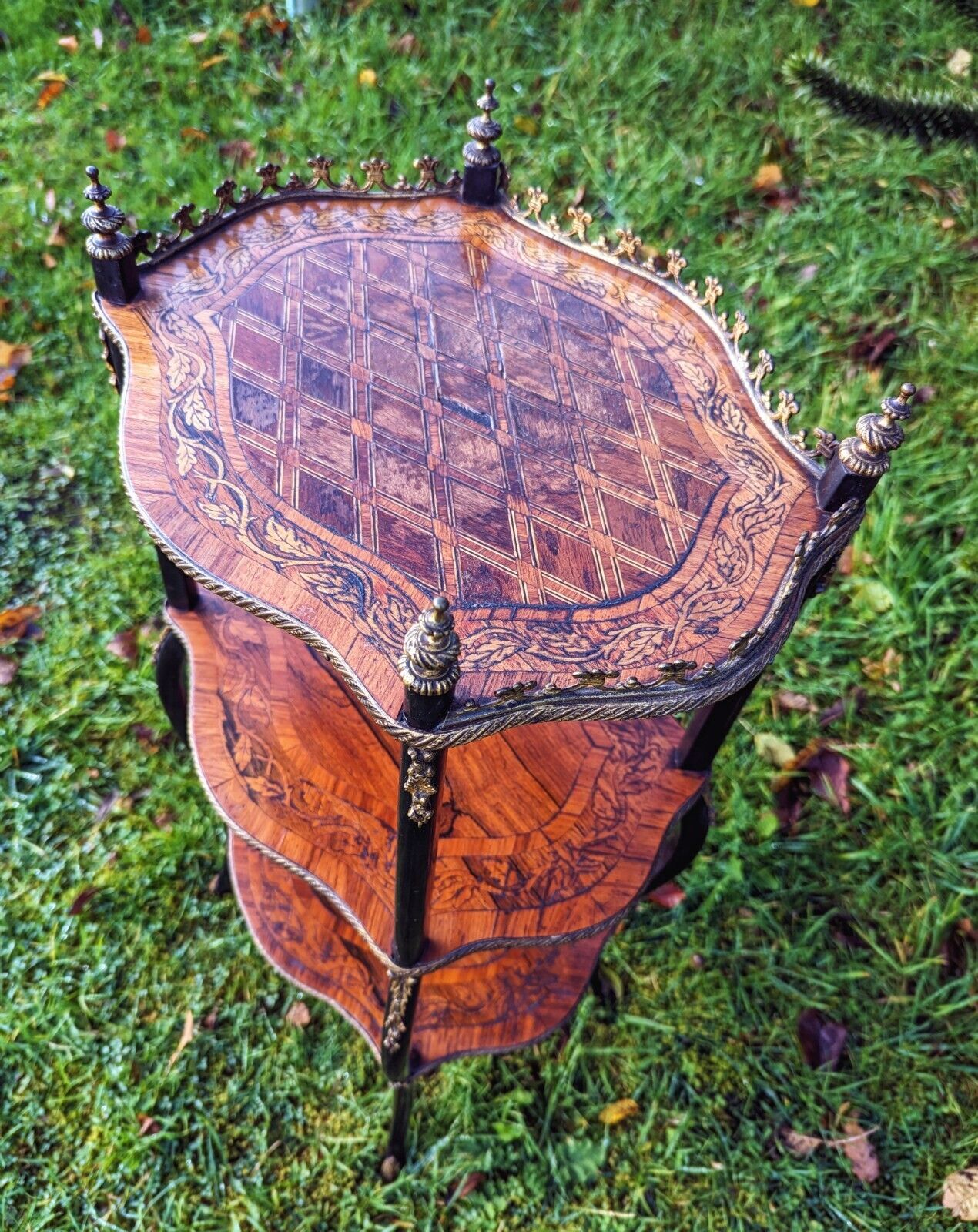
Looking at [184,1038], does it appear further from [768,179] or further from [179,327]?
[768,179]

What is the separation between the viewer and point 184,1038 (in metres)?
2.30

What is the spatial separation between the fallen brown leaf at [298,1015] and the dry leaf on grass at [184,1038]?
0.23 m

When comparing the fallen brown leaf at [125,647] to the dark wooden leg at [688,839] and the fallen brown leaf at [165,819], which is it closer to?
the fallen brown leaf at [165,819]

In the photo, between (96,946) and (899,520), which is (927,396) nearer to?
(899,520)

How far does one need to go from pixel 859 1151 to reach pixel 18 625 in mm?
2757

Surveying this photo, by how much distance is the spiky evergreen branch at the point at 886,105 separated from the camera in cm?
185

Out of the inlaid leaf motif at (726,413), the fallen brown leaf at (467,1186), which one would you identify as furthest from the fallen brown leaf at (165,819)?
the inlaid leaf motif at (726,413)

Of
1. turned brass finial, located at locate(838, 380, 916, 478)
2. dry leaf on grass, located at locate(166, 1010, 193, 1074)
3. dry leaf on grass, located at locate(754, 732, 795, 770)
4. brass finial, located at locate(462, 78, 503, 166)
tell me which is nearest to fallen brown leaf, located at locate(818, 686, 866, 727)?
dry leaf on grass, located at locate(754, 732, 795, 770)

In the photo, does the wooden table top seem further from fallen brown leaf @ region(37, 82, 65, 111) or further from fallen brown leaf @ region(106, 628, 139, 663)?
fallen brown leaf @ region(37, 82, 65, 111)

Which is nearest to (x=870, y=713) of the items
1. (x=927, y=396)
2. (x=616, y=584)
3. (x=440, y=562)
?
(x=927, y=396)

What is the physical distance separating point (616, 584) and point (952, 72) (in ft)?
12.0

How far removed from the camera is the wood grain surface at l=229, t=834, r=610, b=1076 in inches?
82.6

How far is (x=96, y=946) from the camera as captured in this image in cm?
240

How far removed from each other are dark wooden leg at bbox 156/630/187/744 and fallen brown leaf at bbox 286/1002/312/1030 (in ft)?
2.61
